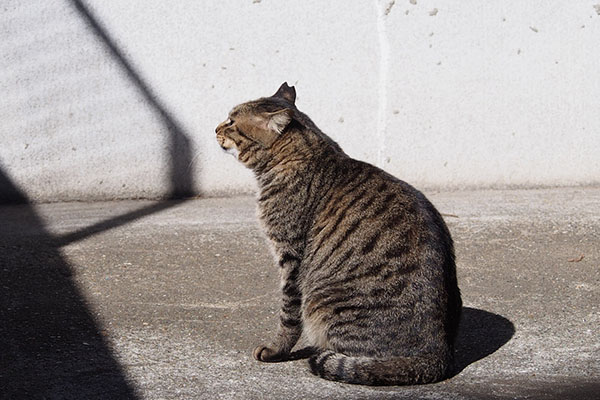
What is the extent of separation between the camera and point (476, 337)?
163 inches

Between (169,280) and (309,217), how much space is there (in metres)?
1.43

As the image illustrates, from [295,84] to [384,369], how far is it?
3527mm

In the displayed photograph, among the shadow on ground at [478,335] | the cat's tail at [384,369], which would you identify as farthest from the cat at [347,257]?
the shadow on ground at [478,335]

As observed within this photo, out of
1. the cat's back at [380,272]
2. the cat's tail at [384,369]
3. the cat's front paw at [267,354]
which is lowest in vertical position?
the cat's front paw at [267,354]

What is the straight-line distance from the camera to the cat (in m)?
3.45

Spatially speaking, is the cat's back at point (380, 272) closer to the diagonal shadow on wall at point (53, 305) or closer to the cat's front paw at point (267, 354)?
the cat's front paw at point (267, 354)

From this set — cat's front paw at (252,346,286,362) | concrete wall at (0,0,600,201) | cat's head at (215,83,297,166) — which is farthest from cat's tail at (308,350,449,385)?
concrete wall at (0,0,600,201)

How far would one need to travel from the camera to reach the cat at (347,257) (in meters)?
3.45

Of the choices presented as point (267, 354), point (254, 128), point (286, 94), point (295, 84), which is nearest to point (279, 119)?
point (254, 128)

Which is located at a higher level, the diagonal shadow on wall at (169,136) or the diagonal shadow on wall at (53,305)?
the diagonal shadow on wall at (169,136)

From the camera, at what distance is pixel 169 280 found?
16.1ft

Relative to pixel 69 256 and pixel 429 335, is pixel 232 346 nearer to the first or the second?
pixel 429 335

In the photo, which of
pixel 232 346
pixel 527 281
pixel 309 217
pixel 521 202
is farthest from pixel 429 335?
pixel 521 202

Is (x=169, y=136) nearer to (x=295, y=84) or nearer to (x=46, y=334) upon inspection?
(x=295, y=84)
